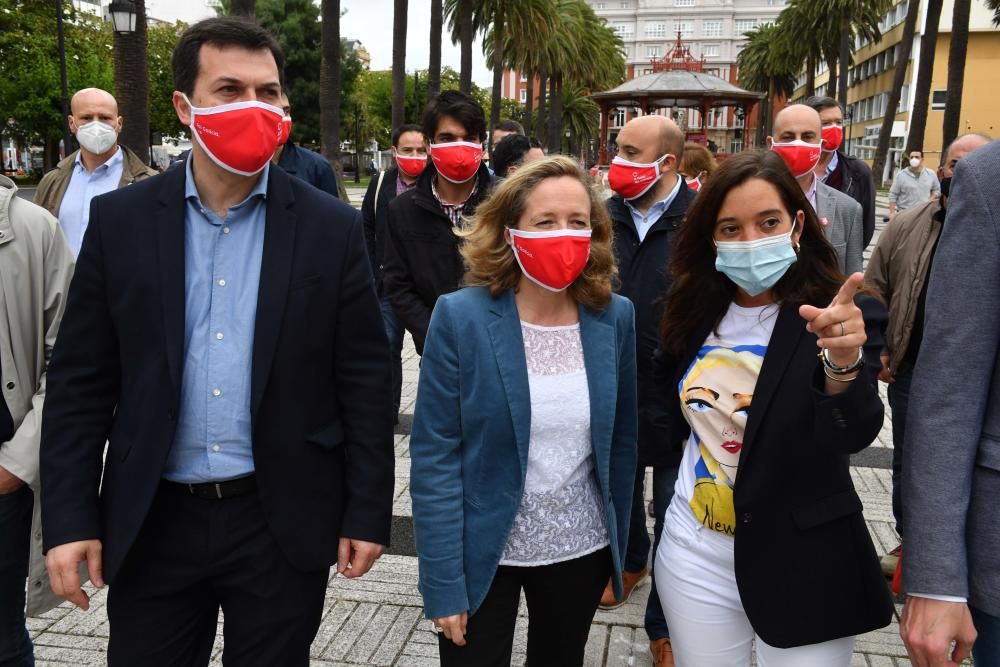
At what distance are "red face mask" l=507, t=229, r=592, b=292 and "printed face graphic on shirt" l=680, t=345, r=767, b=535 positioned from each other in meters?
0.45

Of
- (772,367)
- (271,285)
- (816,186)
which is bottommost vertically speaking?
(772,367)

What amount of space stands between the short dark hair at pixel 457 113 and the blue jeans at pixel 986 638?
3.39 m

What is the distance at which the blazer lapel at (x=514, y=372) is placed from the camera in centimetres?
226

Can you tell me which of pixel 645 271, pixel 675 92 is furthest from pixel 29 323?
pixel 675 92

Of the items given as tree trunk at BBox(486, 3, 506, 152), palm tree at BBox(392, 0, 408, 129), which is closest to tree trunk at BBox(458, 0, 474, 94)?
palm tree at BBox(392, 0, 408, 129)

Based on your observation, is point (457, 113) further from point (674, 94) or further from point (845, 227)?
point (674, 94)

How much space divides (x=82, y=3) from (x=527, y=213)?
113777mm

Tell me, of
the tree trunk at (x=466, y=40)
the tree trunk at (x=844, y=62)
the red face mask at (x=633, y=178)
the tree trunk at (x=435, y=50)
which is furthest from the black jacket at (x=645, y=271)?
the tree trunk at (x=844, y=62)

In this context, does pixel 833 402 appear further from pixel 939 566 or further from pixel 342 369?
pixel 342 369

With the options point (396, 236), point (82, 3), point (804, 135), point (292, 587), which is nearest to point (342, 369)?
point (292, 587)

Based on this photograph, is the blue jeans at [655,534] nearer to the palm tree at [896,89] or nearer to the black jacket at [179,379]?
the black jacket at [179,379]

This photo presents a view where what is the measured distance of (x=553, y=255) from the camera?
93.1 inches

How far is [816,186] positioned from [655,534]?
2228 mm

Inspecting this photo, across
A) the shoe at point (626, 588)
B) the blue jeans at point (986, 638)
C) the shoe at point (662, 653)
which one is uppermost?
the blue jeans at point (986, 638)
